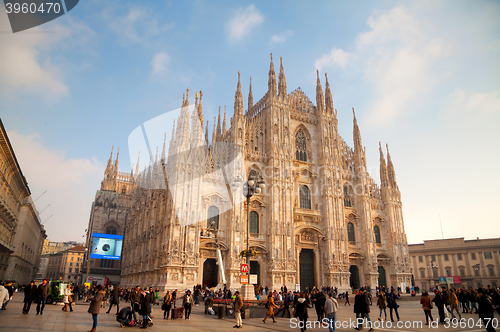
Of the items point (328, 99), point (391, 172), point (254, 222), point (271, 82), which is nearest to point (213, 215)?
point (254, 222)

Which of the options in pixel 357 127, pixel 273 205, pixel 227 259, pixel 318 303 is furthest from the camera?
pixel 357 127

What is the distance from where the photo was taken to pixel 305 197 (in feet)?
131

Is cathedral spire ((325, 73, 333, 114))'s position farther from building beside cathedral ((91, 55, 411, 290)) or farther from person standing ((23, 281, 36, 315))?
person standing ((23, 281, 36, 315))

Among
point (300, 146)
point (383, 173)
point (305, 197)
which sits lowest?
point (305, 197)

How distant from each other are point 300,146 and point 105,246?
106ft

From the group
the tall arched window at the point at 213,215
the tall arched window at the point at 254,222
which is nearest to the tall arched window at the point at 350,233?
the tall arched window at the point at 254,222

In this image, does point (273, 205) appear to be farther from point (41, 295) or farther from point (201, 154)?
point (41, 295)

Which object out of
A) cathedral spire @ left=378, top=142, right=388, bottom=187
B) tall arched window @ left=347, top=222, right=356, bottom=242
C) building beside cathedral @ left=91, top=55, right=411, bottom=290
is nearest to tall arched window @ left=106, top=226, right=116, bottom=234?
building beside cathedral @ left=91, top=55, right=411, bottom=290

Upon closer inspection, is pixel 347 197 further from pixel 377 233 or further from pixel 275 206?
pixel 275 206

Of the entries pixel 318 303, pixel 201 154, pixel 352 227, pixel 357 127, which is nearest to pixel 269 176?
pixel 201 154

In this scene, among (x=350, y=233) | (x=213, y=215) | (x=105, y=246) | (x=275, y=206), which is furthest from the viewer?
(x=105, y=246)

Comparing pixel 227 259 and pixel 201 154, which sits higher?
pixel 201 154

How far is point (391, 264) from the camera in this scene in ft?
137

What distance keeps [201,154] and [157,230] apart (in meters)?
10.1
